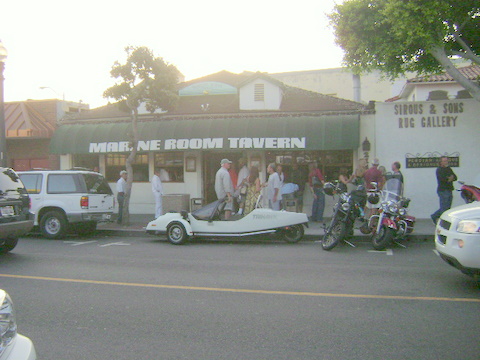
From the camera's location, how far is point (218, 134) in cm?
1623

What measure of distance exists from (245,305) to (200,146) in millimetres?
10929

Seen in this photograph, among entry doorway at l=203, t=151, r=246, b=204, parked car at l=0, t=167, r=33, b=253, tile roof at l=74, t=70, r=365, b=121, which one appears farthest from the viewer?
entry doorway at l=203, t=151, r=246, b=204

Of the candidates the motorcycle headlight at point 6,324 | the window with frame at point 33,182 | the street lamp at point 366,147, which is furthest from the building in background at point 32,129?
the motorcycle headlight at point 6,324

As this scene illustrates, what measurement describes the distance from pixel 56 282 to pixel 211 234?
4613mm

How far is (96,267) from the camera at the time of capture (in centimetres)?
835

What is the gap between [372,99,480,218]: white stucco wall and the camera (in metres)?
15.1

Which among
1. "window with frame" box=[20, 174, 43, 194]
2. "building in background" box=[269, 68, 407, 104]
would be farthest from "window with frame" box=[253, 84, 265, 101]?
"building in background" box=[269, 68, 407, 104]

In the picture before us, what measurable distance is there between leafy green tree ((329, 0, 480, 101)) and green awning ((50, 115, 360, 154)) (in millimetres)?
2174

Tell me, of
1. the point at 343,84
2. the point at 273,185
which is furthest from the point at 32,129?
the point at 343,84

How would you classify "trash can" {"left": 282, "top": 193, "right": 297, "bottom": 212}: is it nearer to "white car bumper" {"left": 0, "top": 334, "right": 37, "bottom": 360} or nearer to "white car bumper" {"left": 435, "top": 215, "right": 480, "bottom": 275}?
"white car bumper" {"left": 435, "top": 215, "right": 480, "bottom": 275}

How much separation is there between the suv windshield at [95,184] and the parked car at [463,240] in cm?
908

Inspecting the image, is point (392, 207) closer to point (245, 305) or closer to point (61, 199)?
point (245, 305)

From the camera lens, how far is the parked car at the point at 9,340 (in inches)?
99.7

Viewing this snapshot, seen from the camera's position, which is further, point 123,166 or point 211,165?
point 123,166
